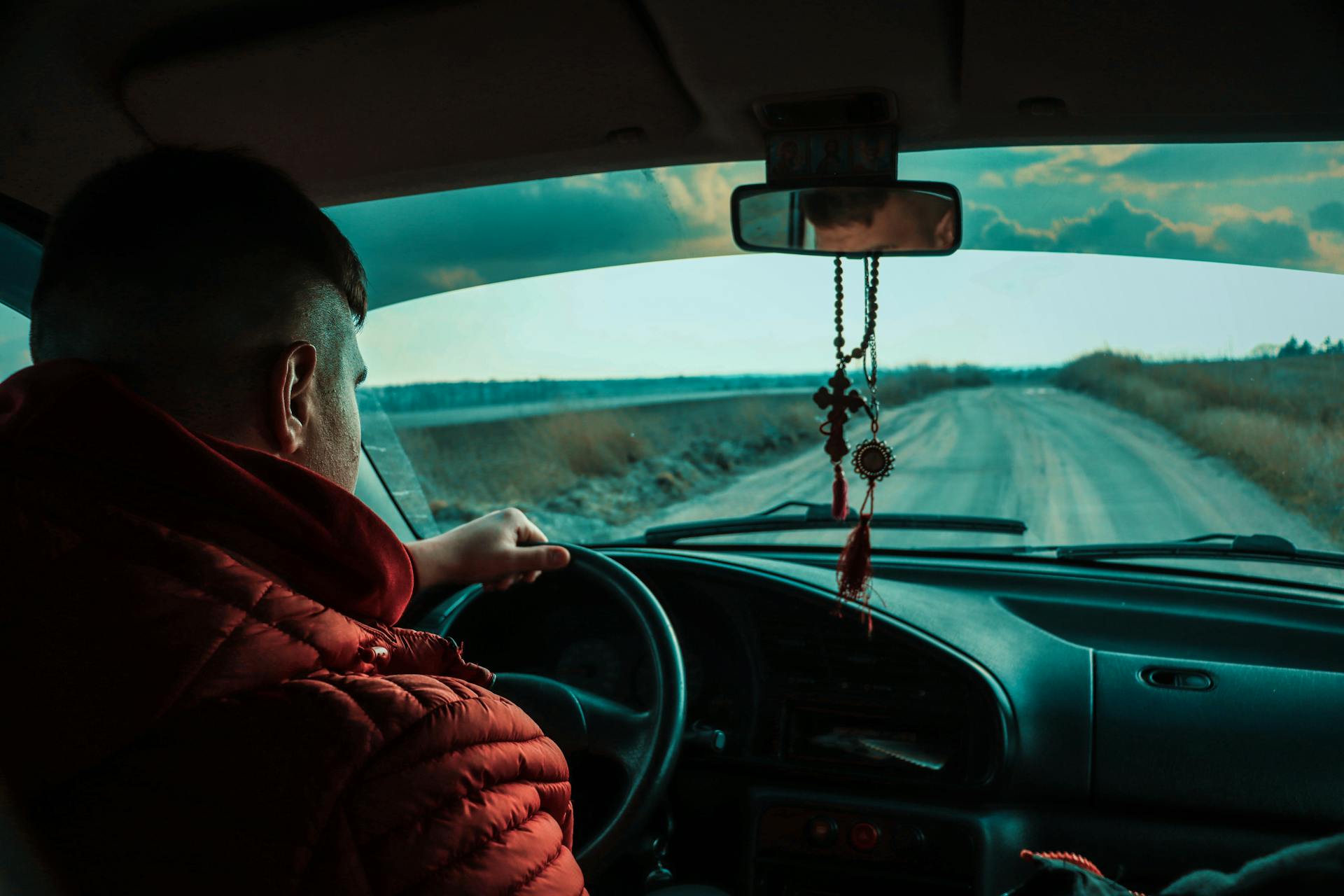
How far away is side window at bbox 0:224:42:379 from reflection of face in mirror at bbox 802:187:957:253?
2.02 metres

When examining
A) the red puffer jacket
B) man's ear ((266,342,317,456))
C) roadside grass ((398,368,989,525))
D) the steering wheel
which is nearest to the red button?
the steering wheel

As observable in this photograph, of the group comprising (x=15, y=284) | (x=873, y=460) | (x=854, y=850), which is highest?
(x=15, y=284)

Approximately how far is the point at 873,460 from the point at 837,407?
7.4 inches

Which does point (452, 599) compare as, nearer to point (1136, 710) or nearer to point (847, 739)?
point (847, 739)

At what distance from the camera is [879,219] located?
2.52 metres

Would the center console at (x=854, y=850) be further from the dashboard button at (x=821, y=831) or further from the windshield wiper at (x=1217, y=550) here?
the windshield wiper at (x=1217, y=550)

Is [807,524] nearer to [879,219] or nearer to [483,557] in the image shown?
[879,219]

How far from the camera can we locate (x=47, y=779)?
0.93 meters

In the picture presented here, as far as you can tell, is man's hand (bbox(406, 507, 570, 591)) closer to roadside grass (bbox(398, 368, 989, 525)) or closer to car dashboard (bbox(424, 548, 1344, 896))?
car dashboard (bbox(424, 548, 1344, 896))

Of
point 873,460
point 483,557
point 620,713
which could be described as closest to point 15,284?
point 483,557

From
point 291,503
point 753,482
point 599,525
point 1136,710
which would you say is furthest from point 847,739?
point 291,503

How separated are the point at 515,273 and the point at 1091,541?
2.33 metres

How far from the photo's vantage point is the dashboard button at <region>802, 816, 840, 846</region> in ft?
9.10

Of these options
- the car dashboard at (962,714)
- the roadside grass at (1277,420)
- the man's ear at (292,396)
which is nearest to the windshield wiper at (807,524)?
the car dashboard at (962,714)
